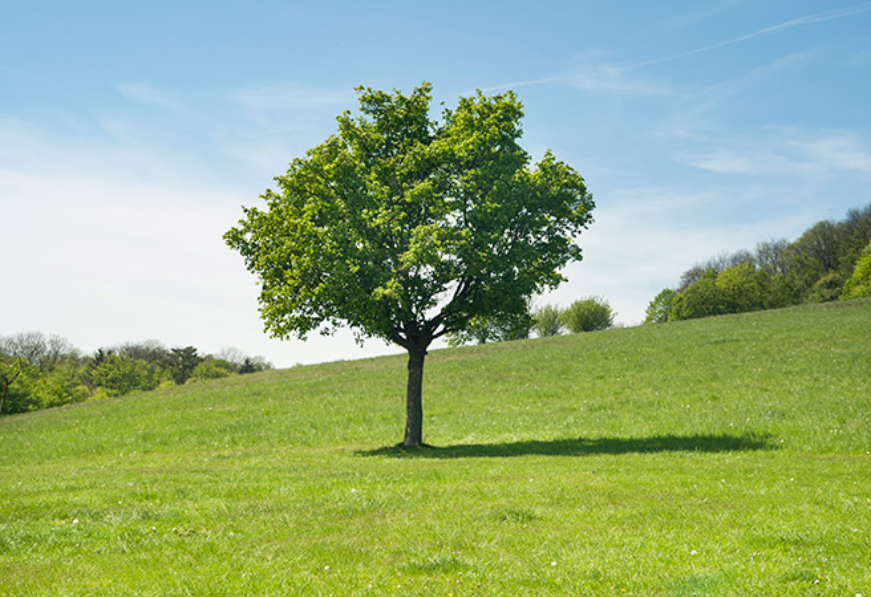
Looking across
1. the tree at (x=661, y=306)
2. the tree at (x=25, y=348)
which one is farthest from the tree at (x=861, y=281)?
the tree at (x=25, y=348)

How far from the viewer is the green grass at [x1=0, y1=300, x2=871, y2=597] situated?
28.0 feet

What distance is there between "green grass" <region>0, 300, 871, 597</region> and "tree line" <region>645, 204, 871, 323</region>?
207 ft

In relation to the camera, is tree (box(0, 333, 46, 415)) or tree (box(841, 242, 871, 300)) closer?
tree (box(841, 242, 871, 300))

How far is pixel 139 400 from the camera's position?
58.5m

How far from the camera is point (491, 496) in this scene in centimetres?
1408

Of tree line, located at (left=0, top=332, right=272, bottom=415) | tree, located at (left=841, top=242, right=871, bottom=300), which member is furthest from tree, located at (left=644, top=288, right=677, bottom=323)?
tree line, located at (left=0, top=332, right=272, bottom=415)

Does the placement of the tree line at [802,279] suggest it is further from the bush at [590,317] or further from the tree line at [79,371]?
the tree line at [79,371]

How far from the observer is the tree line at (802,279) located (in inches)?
3893

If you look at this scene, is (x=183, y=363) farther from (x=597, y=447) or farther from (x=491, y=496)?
(x=491, y=496)

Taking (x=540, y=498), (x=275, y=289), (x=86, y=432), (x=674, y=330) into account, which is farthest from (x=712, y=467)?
(x=674, y=330)

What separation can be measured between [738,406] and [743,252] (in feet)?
389

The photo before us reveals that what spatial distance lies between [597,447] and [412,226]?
11752mm

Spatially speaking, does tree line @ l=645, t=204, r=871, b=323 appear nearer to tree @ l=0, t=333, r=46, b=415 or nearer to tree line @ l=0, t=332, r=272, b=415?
tree line @ l=0, t=332, r=272, b=415

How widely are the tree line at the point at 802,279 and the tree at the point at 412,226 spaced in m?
79.9
